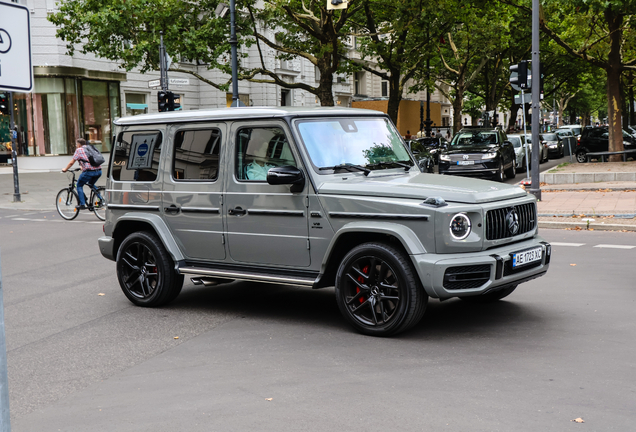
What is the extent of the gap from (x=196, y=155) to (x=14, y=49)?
141 inches

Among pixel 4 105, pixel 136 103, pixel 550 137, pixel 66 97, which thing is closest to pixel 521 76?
pixel 4 105

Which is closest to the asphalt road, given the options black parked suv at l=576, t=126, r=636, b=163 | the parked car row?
the parked car row

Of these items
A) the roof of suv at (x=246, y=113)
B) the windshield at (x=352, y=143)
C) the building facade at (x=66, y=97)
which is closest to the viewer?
the windshield at (x=352, y=143)

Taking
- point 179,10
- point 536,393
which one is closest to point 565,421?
point 536,393

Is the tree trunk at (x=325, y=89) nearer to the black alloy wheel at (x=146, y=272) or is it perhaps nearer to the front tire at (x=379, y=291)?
the black alloy wheel at (x=146, y=272)

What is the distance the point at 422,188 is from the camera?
5.79 meters

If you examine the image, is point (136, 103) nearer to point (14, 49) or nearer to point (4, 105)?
point (4, 105)

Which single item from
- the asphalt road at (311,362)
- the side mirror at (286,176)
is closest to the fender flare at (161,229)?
the asphalt road at (311,362)

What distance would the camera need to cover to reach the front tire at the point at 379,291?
5.62 m

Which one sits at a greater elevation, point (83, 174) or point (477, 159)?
point (83, 174)

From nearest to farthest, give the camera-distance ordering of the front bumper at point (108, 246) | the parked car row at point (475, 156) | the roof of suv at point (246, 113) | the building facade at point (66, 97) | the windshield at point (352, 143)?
the windshield at point (352, 143) → the roof of suv at point (246, 113) → the front bumper at point (108, 246) → the parked car row at point (475, 156) → the building facade at point (66, 97)

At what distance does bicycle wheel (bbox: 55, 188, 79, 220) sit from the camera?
54.5 ft

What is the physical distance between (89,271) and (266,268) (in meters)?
4.04

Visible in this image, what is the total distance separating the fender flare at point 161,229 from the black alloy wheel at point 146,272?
123mm
